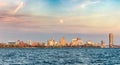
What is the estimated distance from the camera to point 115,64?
70.9m

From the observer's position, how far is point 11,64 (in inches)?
2879

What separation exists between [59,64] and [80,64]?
15.0 ft

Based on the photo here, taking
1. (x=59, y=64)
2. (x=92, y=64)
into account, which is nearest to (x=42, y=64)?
(x=59, y=64)

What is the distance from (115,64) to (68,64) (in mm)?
10516

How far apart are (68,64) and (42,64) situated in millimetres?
6189

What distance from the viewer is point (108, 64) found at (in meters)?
71.0

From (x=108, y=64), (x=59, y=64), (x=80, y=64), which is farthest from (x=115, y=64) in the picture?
(x=59, y=64)

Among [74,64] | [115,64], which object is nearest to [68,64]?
[74,64]

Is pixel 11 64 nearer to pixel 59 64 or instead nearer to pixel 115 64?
pixel 59 64

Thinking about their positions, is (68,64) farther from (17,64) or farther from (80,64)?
(17,64)

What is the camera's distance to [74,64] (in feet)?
229

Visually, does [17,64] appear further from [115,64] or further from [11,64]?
[115,64]

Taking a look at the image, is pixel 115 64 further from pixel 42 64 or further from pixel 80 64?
pixel 42 64

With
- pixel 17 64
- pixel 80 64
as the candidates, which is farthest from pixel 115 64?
pixel 17 64
